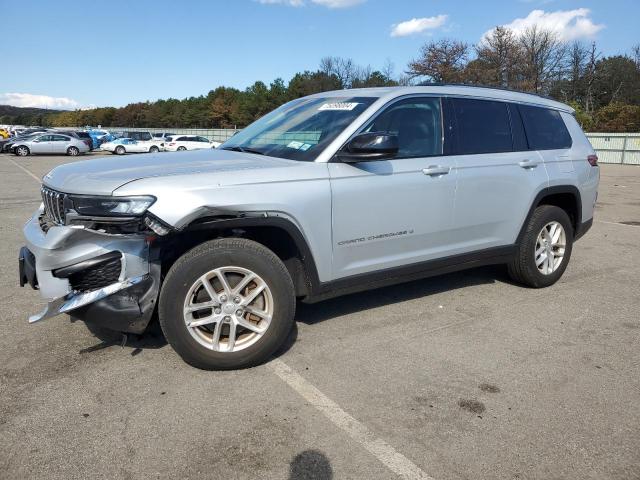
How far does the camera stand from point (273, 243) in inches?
146

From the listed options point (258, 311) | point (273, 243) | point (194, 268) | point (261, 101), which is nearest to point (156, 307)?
point (194, 268)

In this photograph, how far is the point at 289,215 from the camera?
3471 millimetres

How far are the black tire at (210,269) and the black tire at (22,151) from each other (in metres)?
35.6

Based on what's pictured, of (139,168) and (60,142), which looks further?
(60,142)

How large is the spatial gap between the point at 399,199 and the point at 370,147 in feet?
1.83

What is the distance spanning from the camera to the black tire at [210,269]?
10.5ft

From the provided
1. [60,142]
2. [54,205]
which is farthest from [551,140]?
[60,142]

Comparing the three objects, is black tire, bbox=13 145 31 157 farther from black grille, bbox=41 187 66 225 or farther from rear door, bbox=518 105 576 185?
rear door, bbox=518 105 576 185

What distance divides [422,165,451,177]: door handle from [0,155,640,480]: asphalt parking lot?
1205mm

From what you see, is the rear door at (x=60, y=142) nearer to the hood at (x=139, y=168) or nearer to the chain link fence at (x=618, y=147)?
the chain link fence at (x=618, y=147)

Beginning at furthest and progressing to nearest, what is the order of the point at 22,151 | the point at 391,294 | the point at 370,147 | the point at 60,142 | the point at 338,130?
the point at 60,142 < the point at 22,151 < the point at 391,294 < the point at 338,130 < the point at 370,147

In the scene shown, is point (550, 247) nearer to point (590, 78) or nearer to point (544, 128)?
point (544, 128)

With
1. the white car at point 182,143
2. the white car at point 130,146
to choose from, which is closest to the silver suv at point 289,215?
the white car at point 182,143

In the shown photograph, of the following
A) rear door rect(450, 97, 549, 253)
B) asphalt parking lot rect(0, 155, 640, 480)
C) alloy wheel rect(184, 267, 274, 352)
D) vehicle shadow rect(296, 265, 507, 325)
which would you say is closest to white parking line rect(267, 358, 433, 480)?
asphalt parking lot rect(0, 155, 640, 480)
